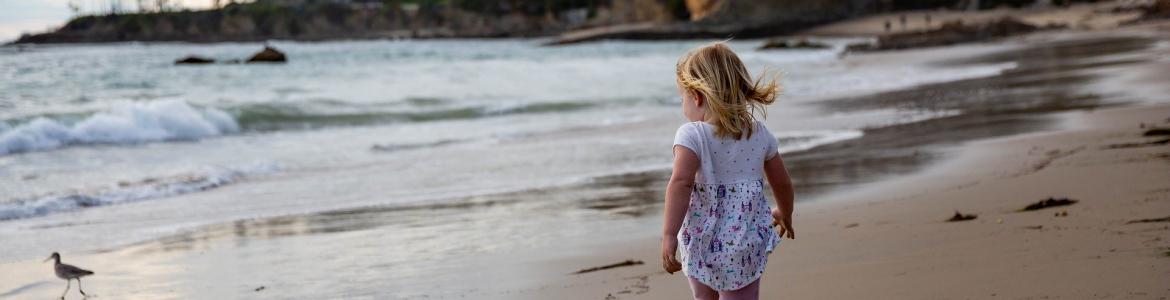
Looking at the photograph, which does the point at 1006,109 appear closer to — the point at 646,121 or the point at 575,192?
the point at 646,121

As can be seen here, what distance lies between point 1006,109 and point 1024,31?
4248 centimetres

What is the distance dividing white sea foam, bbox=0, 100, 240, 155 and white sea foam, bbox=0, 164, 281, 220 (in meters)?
3.60

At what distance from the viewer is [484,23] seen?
141m

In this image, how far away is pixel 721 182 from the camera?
11.1 feet

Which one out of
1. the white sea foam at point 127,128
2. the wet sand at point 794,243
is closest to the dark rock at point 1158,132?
the wet sand at point 794,243

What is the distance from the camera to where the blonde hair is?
10.7ft

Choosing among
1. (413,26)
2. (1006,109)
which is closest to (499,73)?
(1006,109)

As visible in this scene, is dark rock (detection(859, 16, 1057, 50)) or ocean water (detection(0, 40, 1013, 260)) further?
dark rock (detection(859, 16, 1057, 50))

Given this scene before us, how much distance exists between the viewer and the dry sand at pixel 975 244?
14.1 feet

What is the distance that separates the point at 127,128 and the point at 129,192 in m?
5.86

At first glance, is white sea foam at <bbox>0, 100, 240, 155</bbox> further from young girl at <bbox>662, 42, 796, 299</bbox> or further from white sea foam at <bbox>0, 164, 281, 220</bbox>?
young girl at <bbox>662, 42, 796, 299</bbox>

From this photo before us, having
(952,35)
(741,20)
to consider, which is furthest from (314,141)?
(741,20)

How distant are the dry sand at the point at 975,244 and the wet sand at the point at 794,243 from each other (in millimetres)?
14

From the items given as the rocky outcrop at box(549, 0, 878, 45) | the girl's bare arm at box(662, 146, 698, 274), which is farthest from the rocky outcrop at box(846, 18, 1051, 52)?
the girl's bare arm at box(662, 146, 698, 274)
